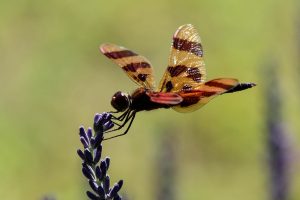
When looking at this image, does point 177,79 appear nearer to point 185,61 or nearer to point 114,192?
point 185,61

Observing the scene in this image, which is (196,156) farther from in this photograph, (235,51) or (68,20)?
(68,20)

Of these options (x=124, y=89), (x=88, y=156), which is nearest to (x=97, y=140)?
(x=88, y=156)

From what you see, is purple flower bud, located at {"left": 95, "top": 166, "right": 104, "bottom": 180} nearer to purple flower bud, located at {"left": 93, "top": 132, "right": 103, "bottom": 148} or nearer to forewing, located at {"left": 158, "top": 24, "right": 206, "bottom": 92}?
purple flower bud, located at {"left": 93, "top": 132, "right": 103, "bottom": 148}

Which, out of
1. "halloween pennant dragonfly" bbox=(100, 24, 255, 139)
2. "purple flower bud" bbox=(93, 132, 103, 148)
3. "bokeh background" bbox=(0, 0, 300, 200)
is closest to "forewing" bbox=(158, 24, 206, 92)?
"halloween pennant dragonfly" bbox=(100, 24, 255, 139)

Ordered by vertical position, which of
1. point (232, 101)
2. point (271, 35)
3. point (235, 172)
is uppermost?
point (271, 35)

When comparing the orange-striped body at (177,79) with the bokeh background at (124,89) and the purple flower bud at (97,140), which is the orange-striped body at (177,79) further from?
the bokeh background at (124,89)

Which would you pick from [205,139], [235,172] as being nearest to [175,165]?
[235,172]

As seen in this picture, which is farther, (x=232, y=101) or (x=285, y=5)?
(x=285, y=5)
